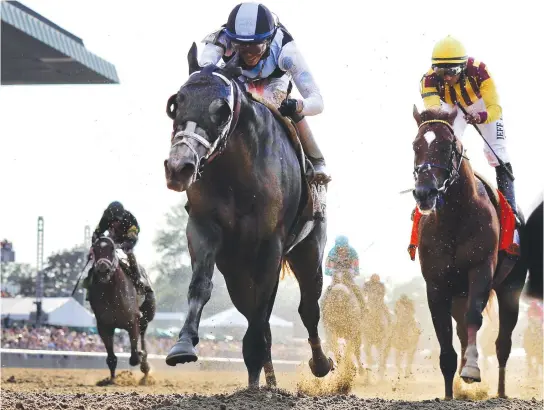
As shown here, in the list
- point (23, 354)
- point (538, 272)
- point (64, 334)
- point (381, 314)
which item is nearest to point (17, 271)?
point (64, 334)

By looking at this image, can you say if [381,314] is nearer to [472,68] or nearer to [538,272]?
[538,272]

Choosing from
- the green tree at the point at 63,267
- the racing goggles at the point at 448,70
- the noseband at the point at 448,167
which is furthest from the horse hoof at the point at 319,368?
the green tree at the point at 63,267

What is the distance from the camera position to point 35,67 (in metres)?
21.7

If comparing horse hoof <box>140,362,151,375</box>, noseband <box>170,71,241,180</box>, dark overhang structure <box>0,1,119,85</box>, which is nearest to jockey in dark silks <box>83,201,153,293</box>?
horse hoof <box>140,362,151,375</box>

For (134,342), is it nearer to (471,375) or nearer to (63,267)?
(471,375)

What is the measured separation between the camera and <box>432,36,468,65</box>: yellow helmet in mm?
9422

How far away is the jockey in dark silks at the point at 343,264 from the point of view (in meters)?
16.7

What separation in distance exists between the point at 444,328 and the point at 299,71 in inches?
99.5

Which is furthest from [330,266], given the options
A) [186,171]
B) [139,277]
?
[186,171]

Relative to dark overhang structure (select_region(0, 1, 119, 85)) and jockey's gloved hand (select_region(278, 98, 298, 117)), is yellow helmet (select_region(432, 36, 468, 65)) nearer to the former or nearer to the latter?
jockey's gloved hand (select_region(278, 98, 298, 117))

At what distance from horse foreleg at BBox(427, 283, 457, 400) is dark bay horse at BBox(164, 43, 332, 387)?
1.70 m

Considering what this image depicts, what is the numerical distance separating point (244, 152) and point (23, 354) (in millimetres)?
17149

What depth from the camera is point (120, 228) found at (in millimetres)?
15516

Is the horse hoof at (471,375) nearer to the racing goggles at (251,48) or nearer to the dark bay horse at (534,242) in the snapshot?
the dark bay horse at (534,242)
